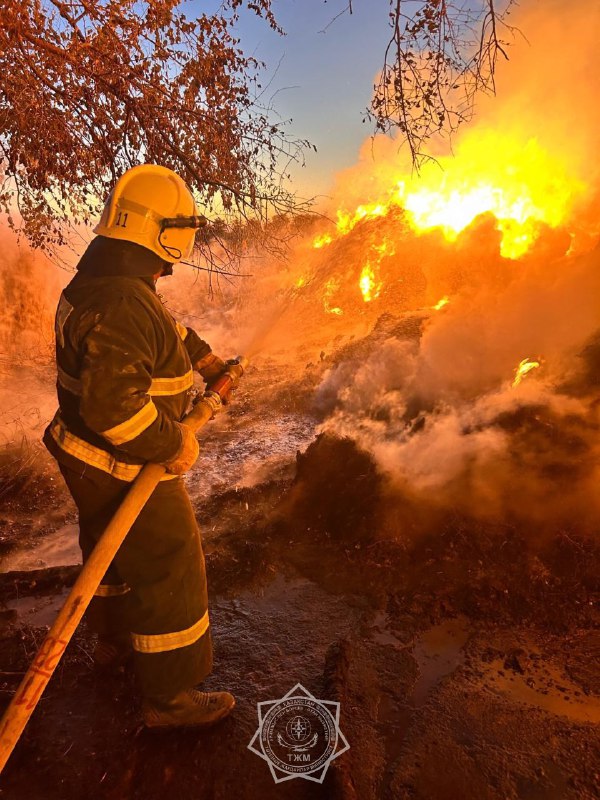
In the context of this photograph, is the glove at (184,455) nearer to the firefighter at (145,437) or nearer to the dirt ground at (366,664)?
the firefighter at (145,437)

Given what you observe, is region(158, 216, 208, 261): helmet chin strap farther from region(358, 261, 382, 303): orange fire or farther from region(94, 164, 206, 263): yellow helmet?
region(358, 261, 382, 303): orange fire

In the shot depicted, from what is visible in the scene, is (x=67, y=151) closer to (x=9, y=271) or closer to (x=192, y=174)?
(x=192, y=174)

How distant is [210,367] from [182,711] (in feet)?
6.10

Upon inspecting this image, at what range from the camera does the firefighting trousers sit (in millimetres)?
2145

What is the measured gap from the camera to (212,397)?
2582 millimetres

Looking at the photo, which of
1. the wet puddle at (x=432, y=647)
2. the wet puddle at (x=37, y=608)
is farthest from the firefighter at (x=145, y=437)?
the wet puddle at (x=37, y=608)

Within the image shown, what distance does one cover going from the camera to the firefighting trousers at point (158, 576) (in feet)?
7.04

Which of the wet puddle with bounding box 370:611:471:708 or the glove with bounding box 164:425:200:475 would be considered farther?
the wet puddle with bounding box 370:611:471:708

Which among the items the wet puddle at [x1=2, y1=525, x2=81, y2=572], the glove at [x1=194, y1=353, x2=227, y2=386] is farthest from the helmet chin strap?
the wet puddle at [x1=2, y1=525, x2=81, y2=572]

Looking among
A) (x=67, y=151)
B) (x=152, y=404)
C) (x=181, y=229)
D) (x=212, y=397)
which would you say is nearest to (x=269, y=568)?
(x=212, y=397)

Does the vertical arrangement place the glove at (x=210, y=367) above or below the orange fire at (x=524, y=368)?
below

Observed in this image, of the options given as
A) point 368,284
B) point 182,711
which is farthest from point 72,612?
point 368,284

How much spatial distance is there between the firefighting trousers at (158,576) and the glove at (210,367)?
874 millimetres

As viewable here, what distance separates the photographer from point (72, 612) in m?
1.75
